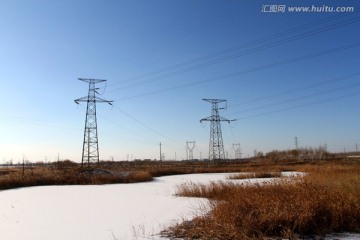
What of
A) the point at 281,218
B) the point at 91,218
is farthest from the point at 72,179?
the point at 281,218

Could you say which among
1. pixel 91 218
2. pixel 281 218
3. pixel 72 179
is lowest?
→ pixel 91 218

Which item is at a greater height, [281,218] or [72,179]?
[281,218]

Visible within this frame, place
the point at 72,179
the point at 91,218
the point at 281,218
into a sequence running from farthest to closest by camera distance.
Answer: the point at 72,179 → the point at 91,218 → the point at 281,218

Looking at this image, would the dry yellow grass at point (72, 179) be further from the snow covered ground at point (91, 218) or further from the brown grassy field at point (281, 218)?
the brown grassy field at point (281, 218)

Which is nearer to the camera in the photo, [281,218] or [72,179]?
[281,218]

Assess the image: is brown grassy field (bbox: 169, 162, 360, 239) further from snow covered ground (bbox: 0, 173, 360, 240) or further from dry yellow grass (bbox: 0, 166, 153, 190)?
dry yellow grass (bbox: 0, 166, 153, 190)

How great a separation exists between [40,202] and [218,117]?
35.0 meters

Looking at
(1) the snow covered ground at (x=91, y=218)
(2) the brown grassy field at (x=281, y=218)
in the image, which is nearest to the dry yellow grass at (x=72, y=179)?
(1) the snow covered ground at (x=91, y=218)

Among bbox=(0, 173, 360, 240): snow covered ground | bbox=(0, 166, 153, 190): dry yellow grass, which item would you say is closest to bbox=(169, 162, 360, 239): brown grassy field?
bbox=(0, 173, 360, 240): snow covered ground

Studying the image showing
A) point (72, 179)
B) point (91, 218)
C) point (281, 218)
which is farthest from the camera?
point (72, 179)

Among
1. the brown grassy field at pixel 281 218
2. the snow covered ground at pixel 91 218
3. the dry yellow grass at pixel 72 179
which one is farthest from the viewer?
the dry yellow grass at pixel 72 179

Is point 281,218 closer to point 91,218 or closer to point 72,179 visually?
point 91,218

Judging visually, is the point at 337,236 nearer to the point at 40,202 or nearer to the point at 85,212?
the point at 85,212

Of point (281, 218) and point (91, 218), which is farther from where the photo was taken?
point (91, 218)
